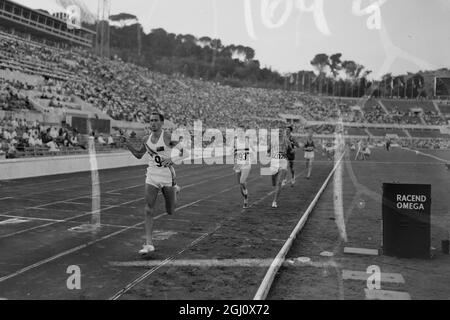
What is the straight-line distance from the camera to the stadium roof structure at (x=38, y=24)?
1903 inches

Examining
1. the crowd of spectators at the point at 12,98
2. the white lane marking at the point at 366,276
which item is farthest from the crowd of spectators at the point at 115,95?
the white lane marking at the point at 366,276

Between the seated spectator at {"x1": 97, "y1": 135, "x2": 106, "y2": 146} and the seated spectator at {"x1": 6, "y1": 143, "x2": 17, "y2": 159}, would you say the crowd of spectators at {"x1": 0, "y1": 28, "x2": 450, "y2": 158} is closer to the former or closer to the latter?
the seated spectator at {"x1": 6, "y1": 143, "x2": 17, "y2": 159}

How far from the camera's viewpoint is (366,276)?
591 centimetres

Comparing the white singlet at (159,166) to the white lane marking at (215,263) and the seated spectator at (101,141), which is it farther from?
the seated spectator at (101,141)

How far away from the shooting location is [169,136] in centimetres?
707

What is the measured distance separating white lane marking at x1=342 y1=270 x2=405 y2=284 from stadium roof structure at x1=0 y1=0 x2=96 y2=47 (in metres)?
49.8

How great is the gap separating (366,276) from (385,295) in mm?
739

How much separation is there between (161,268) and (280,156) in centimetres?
697

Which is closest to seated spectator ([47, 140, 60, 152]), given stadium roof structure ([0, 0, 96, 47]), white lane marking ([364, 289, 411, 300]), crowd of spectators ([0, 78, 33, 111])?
crowd of spectators ([0, 78, 33, 111])

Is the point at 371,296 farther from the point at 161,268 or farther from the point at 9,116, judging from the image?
the point at 9,116

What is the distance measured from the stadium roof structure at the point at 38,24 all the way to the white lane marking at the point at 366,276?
Result: 163ft

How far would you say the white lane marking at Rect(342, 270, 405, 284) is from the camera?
5.75m

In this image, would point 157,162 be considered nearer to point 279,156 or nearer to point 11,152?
point 279,156

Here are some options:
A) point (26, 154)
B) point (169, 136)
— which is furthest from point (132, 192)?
point (169, 136)
